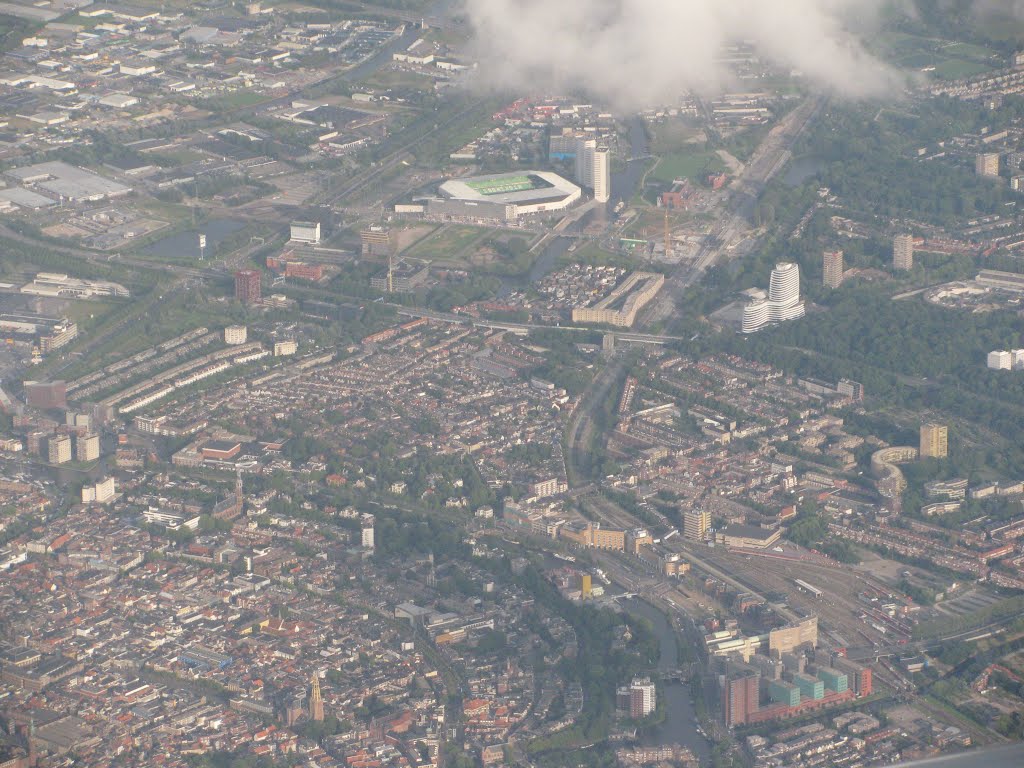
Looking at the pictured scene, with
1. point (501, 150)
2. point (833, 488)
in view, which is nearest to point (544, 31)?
point (501, 150)

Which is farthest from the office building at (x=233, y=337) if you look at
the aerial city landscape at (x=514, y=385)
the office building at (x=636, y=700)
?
the office building at (x=636, y=700)

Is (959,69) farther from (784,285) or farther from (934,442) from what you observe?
(934,442)

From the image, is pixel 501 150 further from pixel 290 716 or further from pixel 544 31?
pixel 290 716

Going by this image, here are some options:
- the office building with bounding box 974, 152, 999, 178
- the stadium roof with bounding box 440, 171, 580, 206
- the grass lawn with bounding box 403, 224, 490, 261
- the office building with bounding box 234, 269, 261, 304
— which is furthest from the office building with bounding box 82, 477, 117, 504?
the office building with bounding box 974, 152, 999, 178

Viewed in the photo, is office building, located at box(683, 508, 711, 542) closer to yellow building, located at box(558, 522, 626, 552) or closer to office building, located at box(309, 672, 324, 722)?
yellow building, located at box(558, 522, 626, 552)

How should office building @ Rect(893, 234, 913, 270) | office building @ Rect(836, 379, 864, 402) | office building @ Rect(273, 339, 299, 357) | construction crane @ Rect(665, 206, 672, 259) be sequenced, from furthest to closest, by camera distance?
1. construction crane @ Rect(665, 206, 672, 259)
2. office building @ Rect(893, 234, 913, 270)
3. office building @ Rect(273, 339, 299, 357)
4. office building @ Rect(836, 379, 864, 402)

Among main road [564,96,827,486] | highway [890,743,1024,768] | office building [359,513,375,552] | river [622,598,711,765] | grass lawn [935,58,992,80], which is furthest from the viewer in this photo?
grass lawn [935,58,992,80]

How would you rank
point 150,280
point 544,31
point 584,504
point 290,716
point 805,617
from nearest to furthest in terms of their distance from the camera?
point 290,716
point 805,617
point 584,504
point 150,280
point 544,31

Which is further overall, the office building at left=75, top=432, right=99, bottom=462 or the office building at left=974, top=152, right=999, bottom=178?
the office building at left=974, top=152, right=999, bottom=178
